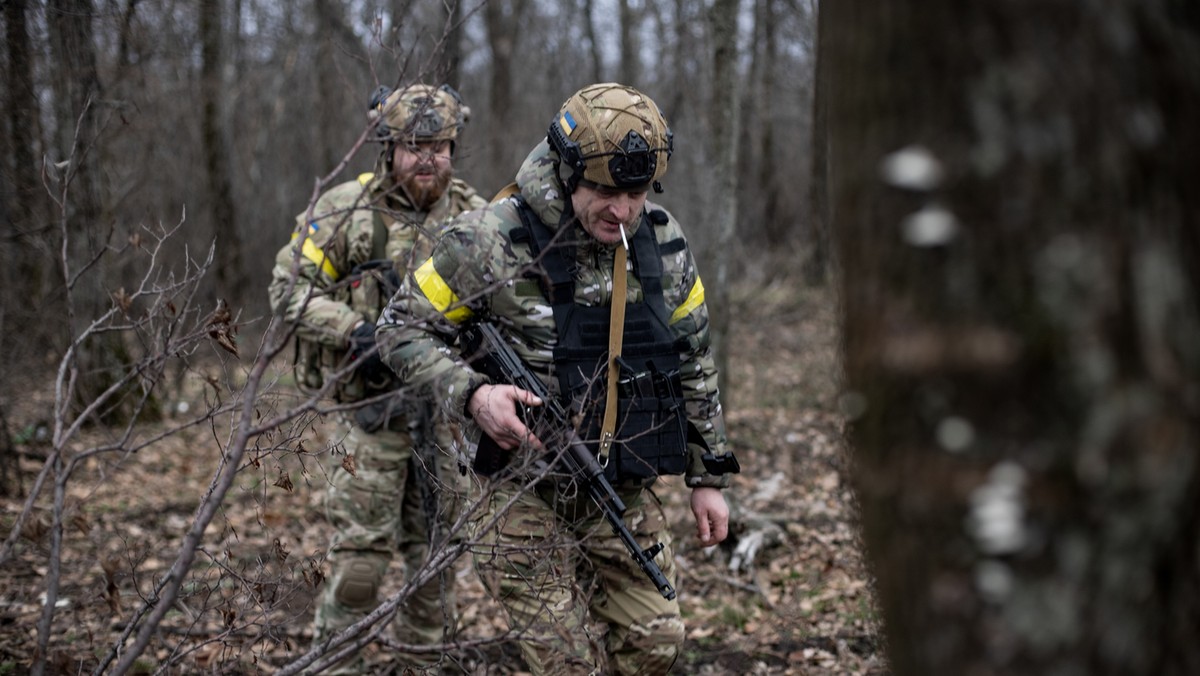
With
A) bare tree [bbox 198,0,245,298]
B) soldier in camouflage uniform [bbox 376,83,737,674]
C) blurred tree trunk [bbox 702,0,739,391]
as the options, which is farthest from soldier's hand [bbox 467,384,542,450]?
bare tree [bbox 198,0,245,298]

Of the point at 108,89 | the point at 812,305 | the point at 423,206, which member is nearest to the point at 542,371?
the point at 423,206

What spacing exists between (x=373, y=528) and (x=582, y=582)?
1.33 metres

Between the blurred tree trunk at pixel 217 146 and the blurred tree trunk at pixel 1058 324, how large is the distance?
11.0 m

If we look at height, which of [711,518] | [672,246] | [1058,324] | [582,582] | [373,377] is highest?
[1058,324]

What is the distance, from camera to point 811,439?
8383 millimetres

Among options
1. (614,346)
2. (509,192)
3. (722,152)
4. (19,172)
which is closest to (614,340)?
(614,346)

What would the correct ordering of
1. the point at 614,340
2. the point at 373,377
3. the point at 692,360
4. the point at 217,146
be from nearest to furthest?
the point at 614,340
the point at 692,360
the point at 373,377
the point at 217,146

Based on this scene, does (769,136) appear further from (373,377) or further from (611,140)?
(611,140)

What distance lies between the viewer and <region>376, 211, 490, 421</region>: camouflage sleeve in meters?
3.16

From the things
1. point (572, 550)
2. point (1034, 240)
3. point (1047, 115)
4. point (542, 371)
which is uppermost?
point (1047, 115)

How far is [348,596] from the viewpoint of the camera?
427 cm

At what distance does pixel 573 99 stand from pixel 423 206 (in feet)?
4.85

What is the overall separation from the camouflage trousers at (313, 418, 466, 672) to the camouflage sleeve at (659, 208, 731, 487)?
126 centimetres

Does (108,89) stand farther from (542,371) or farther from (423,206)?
(542,371)
